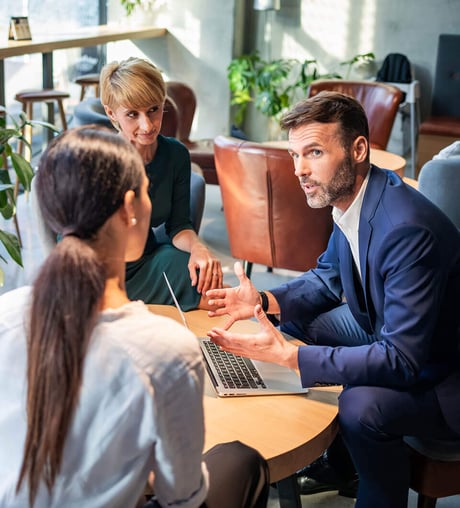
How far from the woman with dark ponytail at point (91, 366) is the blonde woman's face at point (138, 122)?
1368mm

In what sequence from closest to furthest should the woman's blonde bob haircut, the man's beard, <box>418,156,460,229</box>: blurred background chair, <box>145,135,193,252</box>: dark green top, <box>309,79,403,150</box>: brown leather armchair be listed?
the man's beard < the woman's blonde bob haircut < <box>145,135,193,252</box>: dark green top < <box>418,156,460,229</box>: blurred background chair < <box>309,79,403,150</box>: brown leather armchair

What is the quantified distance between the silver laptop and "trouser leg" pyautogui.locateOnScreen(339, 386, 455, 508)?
0.13m

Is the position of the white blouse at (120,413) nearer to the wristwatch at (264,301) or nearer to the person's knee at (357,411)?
the person's knee at (357,411)

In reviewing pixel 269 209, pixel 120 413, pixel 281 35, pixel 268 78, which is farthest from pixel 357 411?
pixel 281 35

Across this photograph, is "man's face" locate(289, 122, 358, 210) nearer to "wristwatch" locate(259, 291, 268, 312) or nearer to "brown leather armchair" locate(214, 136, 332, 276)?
"wristwatch" locate(259, 291, 268, 312)

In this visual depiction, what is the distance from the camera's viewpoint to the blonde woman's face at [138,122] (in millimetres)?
2535

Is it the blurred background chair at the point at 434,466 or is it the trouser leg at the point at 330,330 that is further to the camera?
the trouser leg at the point at 330,330

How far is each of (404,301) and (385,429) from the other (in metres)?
0.30

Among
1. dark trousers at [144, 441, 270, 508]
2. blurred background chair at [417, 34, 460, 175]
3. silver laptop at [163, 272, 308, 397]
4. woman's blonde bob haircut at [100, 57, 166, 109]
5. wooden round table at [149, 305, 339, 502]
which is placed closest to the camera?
dark trousers at [144, 441, 270, 508]

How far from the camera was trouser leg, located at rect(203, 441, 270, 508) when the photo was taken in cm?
140

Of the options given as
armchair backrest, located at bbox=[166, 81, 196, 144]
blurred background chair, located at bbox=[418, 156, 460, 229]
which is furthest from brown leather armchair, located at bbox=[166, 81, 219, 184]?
blurred background chair, located at bbox=[418, 156, 460, 229]

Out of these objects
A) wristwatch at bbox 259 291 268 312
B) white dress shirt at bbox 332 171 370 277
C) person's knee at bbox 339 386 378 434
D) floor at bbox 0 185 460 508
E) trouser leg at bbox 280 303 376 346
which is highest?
white dress shirt at bbox 332 171 370 277

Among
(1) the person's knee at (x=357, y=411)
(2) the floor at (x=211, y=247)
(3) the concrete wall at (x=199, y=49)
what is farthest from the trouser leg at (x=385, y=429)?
(3) the concrete wall at (x=199, y=49)

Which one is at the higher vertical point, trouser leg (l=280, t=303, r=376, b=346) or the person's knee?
the person's knee
